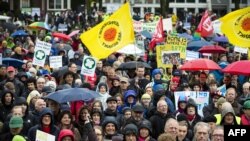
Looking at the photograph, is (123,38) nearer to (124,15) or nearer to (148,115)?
(124,15)

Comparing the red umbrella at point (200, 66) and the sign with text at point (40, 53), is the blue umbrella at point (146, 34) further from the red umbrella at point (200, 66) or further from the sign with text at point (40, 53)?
the red umbrella at point (200, 66)

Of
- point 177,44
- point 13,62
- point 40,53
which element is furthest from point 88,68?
point 13,62

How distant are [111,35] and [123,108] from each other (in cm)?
352

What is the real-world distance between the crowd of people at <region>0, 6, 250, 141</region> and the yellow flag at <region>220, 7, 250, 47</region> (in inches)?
32.0

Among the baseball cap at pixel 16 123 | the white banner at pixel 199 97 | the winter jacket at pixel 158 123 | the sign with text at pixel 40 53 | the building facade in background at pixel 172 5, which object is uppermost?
the building facade in background at pixel 172 5

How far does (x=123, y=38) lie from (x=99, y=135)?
559 centimetres

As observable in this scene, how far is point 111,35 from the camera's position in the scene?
15172mm

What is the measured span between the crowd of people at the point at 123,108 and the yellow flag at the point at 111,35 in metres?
0.47

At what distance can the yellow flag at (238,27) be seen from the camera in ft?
51.0

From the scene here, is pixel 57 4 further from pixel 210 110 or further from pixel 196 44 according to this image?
pixel 210 110

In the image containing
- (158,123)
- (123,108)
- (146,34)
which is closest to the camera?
(158,123)

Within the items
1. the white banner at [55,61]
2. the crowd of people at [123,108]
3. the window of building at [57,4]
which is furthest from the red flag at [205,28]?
the window of building at [57,4]

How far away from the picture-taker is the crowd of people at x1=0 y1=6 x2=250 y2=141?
9.82 meters

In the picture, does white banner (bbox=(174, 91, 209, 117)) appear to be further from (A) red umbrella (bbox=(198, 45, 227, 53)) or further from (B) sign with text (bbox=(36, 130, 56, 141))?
(A) red umbrella (bbox=(198, 45, 227, 53))
